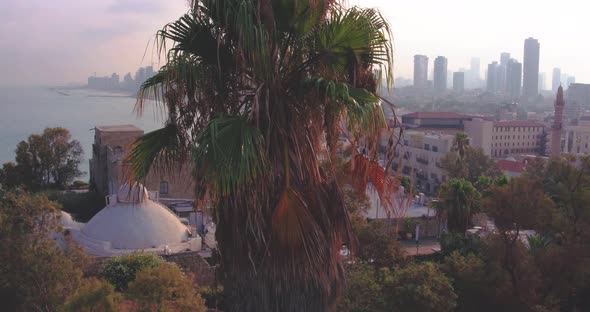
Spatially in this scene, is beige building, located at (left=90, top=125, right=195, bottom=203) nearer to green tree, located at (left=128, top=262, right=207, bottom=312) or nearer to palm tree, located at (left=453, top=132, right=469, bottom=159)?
palm tree, located at (left=453, top=132, right=469, bottom=159)

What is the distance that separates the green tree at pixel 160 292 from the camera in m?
7.41

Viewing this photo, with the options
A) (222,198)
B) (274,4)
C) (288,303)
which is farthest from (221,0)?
(288,303)

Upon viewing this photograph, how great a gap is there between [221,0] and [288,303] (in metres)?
2.09

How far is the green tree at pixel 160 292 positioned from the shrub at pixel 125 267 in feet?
28.8

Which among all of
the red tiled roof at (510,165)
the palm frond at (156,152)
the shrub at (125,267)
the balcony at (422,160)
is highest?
the palm frond at (156,152)

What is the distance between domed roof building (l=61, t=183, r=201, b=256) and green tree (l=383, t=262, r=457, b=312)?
11.0m

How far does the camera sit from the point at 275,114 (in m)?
3.91

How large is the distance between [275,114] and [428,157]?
52307 millimetres

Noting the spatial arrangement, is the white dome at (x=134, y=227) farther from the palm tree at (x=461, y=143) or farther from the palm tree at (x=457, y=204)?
the palm tree at (x=461, y=143)

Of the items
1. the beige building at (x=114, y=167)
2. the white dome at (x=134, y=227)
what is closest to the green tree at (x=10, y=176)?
the beige building at (x=114, y=167)

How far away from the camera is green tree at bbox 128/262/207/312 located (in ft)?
24.3

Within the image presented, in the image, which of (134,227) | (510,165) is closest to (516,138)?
(510,165)

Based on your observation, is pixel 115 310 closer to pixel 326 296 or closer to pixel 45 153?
pixel 326 296

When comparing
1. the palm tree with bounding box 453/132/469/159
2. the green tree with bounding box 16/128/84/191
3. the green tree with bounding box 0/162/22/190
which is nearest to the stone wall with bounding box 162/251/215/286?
the green tree with bounding box 0/162/22/190
